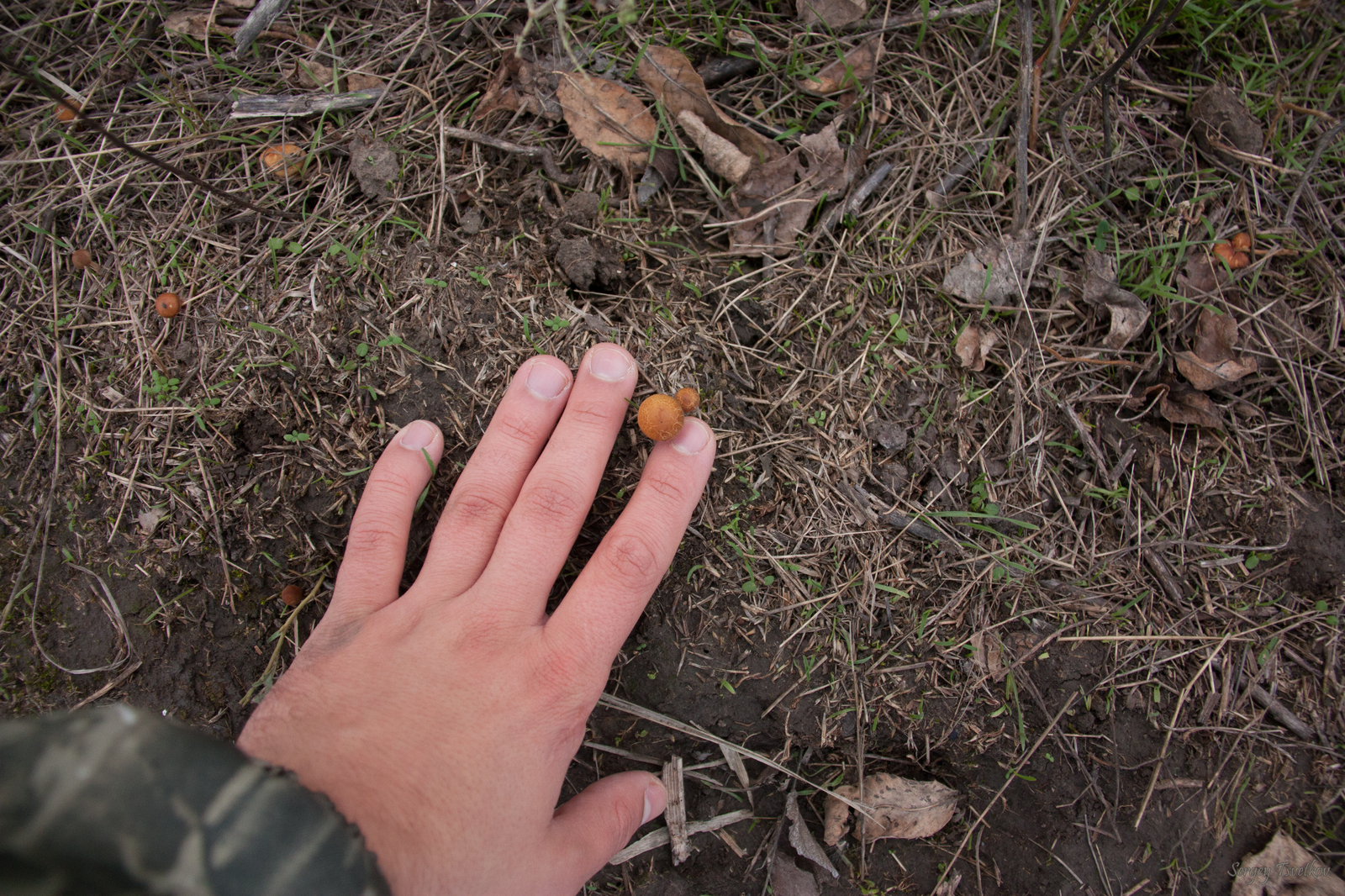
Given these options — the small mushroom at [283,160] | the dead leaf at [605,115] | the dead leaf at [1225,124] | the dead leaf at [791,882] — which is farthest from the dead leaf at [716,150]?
the dead leaf at [791,882]

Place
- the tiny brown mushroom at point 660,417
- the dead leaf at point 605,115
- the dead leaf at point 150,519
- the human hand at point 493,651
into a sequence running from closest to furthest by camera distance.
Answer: the human hand at point 493,651 → the tiny brown mushroom at point 660,417 → the dead leaf at point 150,519 → the dead leaf at point 605,115

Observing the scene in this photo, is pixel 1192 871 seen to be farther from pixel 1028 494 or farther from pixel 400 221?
pixel 400 221

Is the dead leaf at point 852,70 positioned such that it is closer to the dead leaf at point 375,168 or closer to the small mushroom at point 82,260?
the dead leaf at point 375,168

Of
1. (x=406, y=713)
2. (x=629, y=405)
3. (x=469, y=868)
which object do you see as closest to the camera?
(x=469, y=868)

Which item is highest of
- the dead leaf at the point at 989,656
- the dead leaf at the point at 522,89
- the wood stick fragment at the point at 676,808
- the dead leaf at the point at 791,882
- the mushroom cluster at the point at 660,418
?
the dead leaf at the point at 522,89

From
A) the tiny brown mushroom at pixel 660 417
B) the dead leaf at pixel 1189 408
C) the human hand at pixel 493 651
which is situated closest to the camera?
the human hand at pixel 493 651

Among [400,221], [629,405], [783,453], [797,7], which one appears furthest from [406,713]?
[797,7]
